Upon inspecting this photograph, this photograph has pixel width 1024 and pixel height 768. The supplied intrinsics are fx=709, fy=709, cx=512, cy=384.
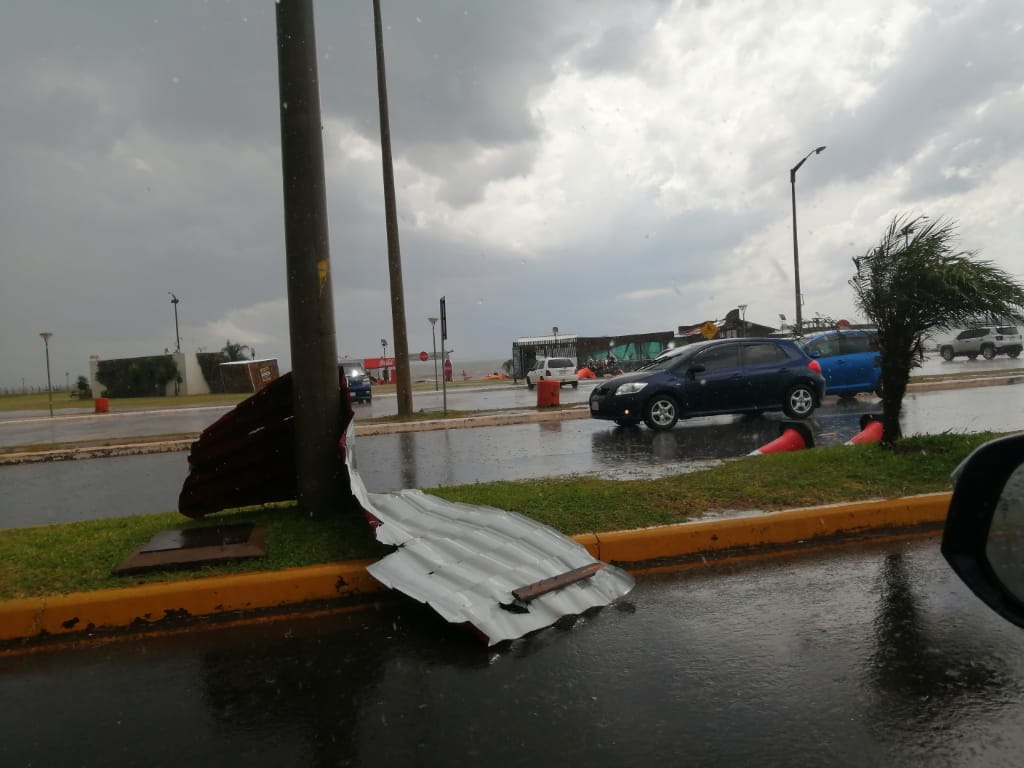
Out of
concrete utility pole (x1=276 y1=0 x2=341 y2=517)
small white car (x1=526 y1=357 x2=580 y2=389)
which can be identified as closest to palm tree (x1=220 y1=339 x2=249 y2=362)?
small white car (x1=526 y1=357 x2=580 y2=389)

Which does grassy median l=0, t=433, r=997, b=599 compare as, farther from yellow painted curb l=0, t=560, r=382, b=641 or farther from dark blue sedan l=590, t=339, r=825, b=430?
dark blue sedan l=590, t=339, r=825, b=430

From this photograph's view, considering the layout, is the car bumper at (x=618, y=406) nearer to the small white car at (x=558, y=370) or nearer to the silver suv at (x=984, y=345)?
the small white car at (x=558, y=370)

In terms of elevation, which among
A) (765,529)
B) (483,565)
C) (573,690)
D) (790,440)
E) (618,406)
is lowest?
(573,690)

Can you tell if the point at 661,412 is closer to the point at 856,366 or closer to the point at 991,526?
the point at 856,366

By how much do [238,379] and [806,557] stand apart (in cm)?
4460

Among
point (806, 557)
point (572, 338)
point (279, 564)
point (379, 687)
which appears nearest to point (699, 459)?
point (806, 557)

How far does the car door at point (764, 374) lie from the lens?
12.6m

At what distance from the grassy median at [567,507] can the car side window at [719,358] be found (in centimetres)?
530

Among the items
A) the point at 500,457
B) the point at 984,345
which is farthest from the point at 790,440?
the point at 984,345

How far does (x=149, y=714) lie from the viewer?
2982mm

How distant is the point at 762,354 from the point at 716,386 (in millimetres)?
1251

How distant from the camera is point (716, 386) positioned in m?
12.4

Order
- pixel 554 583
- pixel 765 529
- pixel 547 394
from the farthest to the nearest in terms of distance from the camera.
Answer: pixel 547 394 → pixel 765 529 → pixel 554 583

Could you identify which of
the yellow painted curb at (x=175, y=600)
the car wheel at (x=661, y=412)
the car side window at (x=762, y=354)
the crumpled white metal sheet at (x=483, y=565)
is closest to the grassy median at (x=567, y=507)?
the yellow painted curb at (x=175, y=600)
